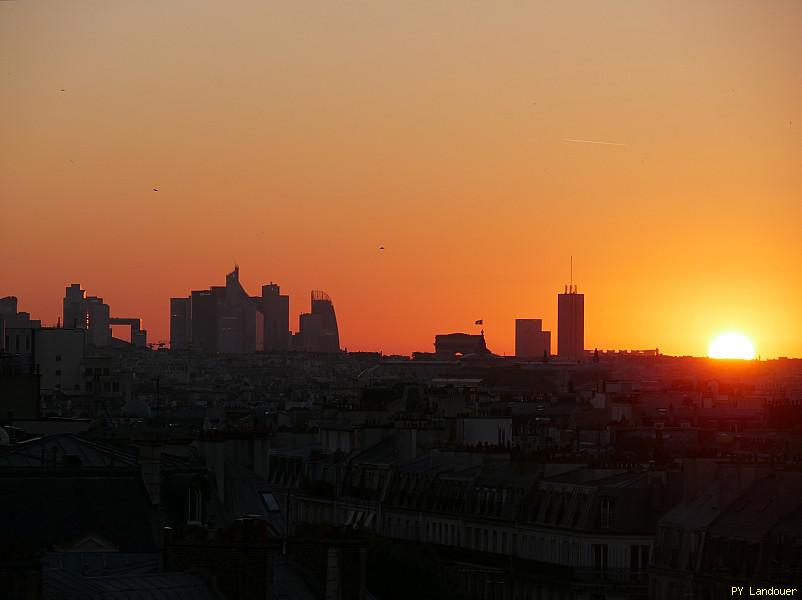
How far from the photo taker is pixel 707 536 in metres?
52.0

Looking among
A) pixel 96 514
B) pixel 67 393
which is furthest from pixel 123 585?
pixel 67 393

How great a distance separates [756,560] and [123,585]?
21037 mm

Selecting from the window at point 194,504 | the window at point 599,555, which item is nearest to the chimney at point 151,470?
the window at point 194,504

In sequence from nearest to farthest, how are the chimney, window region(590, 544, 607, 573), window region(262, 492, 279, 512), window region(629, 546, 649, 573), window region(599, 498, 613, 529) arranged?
1. the chimney
2. window region(262, 492, 279, 512)
3. window region(629, 546, 649, 573)
4. window region(590, 544, 607, 573)
5. window region(599, 498, 613, 529)

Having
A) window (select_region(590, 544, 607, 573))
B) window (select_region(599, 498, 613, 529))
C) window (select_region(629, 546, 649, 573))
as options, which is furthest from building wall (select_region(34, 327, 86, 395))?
window (select_region(629, 546, 649, 573))

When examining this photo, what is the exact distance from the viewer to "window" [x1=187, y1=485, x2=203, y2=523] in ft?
140

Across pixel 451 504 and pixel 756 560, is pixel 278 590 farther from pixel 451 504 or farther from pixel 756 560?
pixel 451 504

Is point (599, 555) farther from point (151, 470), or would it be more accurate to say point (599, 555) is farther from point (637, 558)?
point (151, 470)

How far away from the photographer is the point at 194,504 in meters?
43.2

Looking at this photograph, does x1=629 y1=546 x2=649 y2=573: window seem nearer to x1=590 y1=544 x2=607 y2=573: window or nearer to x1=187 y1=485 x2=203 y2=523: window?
x1=590 y1=544 x2=607 y2=573: window

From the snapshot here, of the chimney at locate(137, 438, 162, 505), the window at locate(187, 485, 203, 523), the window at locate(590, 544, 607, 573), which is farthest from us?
the window at locate(590, 544, 607, 573)

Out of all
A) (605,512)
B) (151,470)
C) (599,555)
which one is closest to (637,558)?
(599,555)

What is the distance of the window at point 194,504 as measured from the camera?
140ft

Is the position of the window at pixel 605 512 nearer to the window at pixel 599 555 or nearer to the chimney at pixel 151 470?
the window at pixel 599 555
